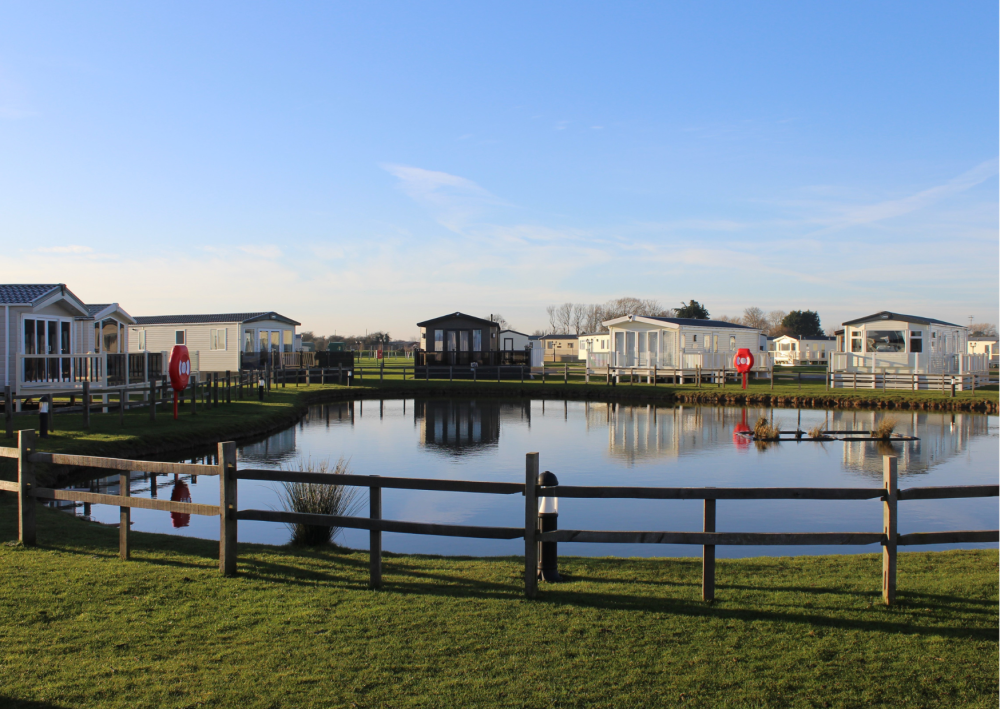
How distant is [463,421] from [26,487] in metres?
19.4

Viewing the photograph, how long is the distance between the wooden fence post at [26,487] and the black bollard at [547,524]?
4.98 meters

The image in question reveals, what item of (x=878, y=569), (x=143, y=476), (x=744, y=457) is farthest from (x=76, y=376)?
(x=878, y=569)

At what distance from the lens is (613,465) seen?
1675cm

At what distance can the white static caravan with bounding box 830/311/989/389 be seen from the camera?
37219 mm

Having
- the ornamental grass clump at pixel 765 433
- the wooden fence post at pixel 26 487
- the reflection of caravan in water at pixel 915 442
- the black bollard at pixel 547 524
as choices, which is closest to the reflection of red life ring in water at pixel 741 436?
the ornamental grass clump at pixel 765 433

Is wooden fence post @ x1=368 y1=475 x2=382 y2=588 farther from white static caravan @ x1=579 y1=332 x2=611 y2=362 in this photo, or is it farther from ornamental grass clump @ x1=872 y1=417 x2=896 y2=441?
white static caravan @ x1=579 y1=332 x2=611 y2=362

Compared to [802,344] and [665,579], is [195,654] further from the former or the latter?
[802,344]

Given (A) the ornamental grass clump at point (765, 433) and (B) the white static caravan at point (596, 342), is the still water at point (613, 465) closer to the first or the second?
(A) the ornamental grass clump at point (765, 433)

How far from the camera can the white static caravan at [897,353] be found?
122ft

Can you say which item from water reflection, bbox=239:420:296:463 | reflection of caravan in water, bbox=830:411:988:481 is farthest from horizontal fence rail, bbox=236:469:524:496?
reflection of caravan in water, bbox=830:411:988:481

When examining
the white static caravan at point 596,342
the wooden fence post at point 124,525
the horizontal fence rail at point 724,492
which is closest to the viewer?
the horizontal fence rail at point 724,492

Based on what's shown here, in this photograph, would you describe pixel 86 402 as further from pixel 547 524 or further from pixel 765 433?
pixel 765 433

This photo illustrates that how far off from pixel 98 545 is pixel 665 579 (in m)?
5.72

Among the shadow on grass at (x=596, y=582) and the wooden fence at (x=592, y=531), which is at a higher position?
the wooden fence at (x=592, y=531)
